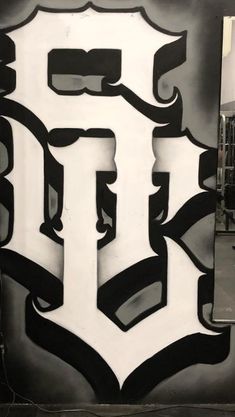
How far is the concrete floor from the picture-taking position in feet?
8.85

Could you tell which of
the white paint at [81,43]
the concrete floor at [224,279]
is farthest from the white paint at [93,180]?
the concrete floor at [224,279]

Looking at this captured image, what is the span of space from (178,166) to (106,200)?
16.2 inches

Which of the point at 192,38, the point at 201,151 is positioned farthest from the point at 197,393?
the point at 192,38

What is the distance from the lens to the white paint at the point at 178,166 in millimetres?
2516

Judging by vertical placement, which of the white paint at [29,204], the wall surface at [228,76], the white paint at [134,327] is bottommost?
the white paint at [134,327]

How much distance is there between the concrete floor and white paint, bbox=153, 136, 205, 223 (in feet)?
1.05

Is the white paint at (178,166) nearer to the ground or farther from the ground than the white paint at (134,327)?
farther from the ground

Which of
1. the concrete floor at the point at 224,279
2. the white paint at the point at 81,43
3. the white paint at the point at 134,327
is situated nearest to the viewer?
the white paint at the point at 81,43

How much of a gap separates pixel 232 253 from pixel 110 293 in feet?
3.38

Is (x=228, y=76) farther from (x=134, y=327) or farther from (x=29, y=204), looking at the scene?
(x=134, y=327)

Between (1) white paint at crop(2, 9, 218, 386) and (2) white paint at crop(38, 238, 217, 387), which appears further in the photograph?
(2) white paint at crop(38, 238, 217, 387)

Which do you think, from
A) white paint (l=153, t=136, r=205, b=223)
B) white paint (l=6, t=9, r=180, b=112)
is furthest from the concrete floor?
white paint (l=6, t=9, r=180, b=112)

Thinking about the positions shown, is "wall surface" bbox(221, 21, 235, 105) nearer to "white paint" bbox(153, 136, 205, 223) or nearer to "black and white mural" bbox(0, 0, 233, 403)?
"black and white mural" bbox(0, 0, 233, 403)

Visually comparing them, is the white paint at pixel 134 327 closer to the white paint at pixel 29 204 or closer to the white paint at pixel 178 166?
the white paint at pixel 29 204
